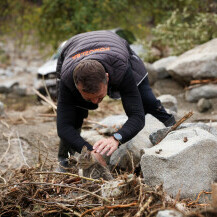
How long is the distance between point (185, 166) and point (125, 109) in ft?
2.29

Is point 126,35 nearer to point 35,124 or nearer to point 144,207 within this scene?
point 35,124

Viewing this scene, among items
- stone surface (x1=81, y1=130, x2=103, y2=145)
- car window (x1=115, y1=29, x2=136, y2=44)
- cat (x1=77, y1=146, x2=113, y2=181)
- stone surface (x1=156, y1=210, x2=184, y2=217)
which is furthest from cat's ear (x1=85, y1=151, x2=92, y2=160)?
car window (x1=115, y1=29, x2=136, y2=44)

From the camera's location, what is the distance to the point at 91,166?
2836 mm

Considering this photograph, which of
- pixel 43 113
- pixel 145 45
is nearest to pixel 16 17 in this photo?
pixel 145 45

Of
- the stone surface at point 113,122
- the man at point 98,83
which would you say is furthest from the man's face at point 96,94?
the stone surface at point 113,122

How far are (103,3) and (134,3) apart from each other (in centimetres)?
146

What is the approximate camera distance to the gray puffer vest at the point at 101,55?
9.14 feet

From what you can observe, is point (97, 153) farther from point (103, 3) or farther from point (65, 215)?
point (103, 3)

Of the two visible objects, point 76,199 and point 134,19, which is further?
point 134,19

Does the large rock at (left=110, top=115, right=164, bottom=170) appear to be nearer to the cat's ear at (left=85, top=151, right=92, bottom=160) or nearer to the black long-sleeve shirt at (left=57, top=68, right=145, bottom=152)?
the black long-sleeve shirt at (left=57, top=68, right=145, bottom=152)

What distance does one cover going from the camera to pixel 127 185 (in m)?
2.34

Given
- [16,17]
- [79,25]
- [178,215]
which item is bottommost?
[16,17]

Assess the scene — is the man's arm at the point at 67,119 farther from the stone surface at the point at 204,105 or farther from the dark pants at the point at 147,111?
the stone surface at the point at 204,105

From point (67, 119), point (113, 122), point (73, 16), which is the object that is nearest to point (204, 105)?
point (113, 122)
